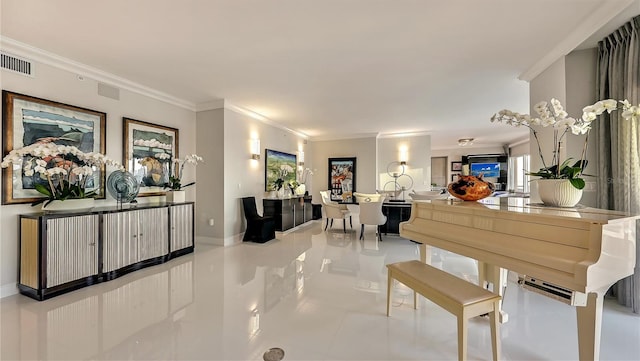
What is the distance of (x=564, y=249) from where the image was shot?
1.40m

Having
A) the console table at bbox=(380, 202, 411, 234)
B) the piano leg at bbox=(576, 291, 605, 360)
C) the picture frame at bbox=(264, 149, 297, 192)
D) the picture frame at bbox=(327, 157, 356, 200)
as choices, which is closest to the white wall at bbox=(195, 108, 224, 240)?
the picture frame at bbox=(264, 149, 297, 192)

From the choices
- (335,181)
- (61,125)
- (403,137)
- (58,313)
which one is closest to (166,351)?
(58,313)

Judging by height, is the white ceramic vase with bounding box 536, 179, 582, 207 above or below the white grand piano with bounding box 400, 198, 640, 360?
above

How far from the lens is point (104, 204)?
3.82 metres

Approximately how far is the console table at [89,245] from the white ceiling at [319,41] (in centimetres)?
193

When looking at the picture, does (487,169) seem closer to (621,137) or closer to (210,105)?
(621,137)

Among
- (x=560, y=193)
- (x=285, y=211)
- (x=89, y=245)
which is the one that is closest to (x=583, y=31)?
(x=560, y=193)

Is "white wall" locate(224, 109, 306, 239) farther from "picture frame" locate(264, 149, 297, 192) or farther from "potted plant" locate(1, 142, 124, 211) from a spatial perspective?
"potted plant" locate(1, 142, 124, 211)

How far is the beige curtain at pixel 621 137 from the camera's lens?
2480mm

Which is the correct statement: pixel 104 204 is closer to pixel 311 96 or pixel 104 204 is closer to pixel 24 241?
pixel 24 241

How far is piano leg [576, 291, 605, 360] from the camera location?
1462 millimetres

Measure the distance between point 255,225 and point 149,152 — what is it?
7.42 ft

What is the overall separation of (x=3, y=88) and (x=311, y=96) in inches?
149

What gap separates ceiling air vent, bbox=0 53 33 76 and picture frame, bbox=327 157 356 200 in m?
6.97
